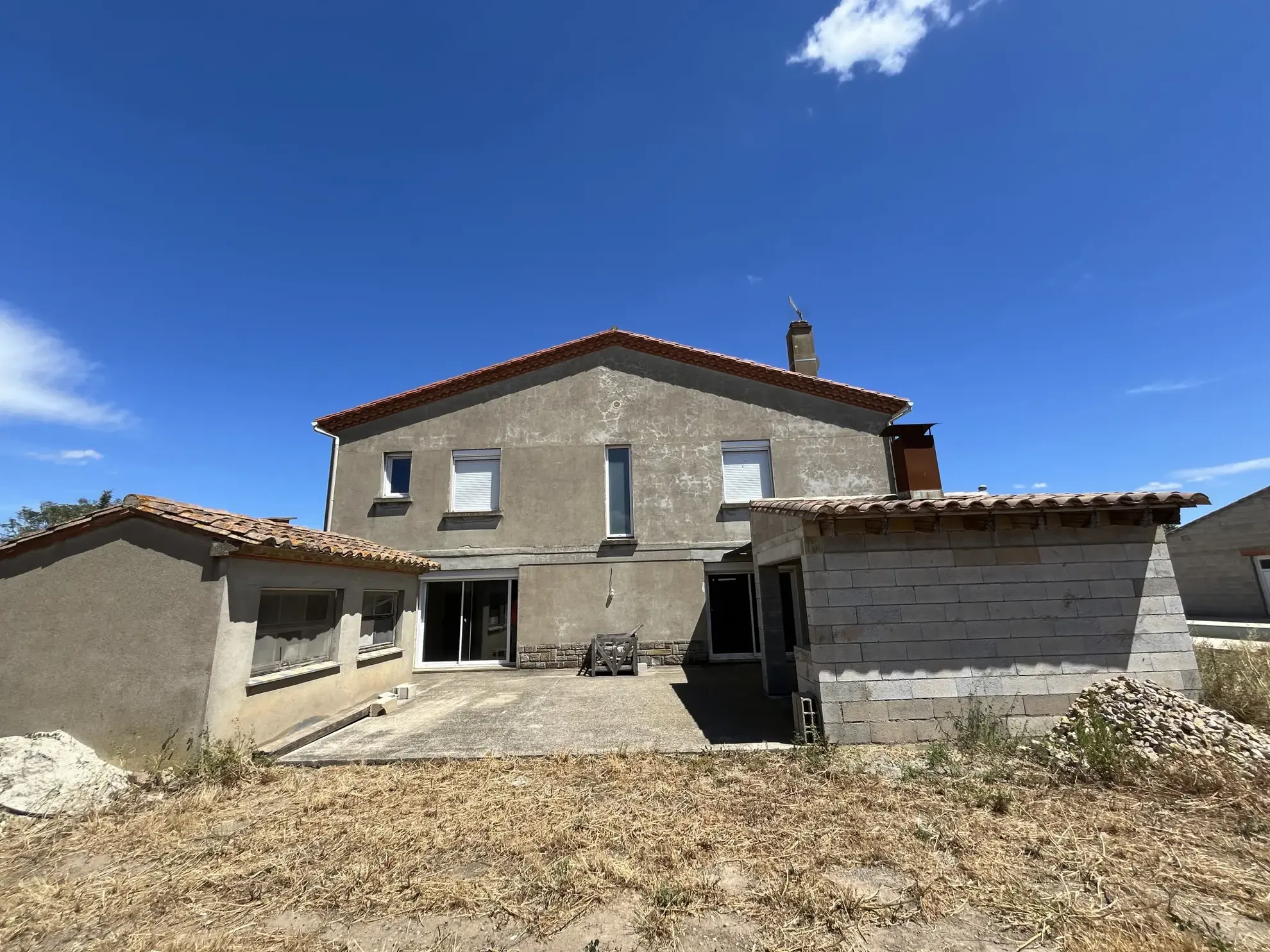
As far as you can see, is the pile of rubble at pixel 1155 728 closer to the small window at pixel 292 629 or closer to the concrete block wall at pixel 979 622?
the concrete block wall at pixel 979 622

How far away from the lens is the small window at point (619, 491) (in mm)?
13586

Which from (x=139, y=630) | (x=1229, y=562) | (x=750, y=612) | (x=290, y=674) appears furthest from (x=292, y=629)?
(x=1229, y=562)

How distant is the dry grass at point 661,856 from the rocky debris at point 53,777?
26cm

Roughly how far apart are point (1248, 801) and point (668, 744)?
17.4 feet

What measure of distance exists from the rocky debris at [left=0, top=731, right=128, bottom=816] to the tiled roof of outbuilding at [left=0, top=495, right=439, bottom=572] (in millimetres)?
2272

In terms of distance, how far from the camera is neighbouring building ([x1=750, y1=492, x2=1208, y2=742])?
21.0 ft

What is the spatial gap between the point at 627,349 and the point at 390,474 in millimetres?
7240

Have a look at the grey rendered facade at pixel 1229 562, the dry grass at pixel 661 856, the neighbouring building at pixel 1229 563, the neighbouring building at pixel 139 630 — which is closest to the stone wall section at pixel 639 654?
the neighbouring building at pixel 139 630

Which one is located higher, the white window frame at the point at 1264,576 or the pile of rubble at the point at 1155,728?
the white window frame at the point at 1264,576

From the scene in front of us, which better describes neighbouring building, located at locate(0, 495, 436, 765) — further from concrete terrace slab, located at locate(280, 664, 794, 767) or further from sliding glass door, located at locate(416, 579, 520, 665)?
sliding glass door, located at locate(416, 579, 520, 665)

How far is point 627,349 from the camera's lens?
14.7m

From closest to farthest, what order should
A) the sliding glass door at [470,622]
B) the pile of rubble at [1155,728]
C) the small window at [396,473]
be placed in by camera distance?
1. the pile of rubble at [1155,728]
2. the sliding glass door at [470,622]
3. the small window at [396,473]

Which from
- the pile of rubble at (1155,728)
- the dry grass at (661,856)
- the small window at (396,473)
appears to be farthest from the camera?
the small window at (396,473)

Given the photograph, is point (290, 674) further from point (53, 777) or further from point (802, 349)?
point (802, 349)
